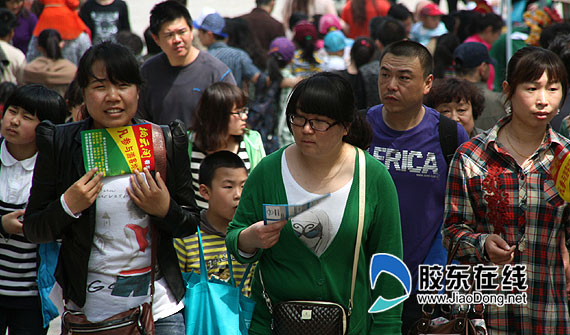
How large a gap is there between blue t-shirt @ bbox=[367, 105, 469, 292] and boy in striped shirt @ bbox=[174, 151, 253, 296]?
3.00 feet

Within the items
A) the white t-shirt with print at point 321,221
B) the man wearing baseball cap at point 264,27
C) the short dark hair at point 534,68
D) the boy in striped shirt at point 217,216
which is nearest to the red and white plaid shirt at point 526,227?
the short dark hair at point 534,68

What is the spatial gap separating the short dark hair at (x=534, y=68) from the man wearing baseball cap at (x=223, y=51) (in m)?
5.17

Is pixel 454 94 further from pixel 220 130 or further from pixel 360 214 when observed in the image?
pixel 360 214

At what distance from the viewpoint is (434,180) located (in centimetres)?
422

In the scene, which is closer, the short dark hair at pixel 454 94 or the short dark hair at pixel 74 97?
the short dark hair at pixel 454 94

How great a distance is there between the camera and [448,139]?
431 cm

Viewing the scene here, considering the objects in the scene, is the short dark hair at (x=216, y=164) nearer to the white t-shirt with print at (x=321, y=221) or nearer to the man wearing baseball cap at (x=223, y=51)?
the white t-shirt with print at (x=321, y=221)

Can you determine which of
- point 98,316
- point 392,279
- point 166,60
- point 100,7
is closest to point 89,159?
point 98,316

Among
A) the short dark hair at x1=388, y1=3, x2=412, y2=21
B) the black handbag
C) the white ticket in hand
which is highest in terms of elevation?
the short dark hair at x1=388, y1=3, x2=412, y2=21

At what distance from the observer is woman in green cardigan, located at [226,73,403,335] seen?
10.5 feet

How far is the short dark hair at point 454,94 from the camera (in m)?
5.17

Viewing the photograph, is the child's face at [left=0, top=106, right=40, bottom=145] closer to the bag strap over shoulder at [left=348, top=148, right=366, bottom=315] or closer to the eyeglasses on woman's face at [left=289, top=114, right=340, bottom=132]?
the eyeglasses on woman's face at [left=289, top=114, right=340, bottom=132]

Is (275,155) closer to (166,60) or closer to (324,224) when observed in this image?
(324,224)

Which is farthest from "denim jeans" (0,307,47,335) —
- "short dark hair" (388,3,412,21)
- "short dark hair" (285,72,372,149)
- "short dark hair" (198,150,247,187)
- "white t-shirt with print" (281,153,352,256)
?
"short dark hair" (388,3,412,21)
